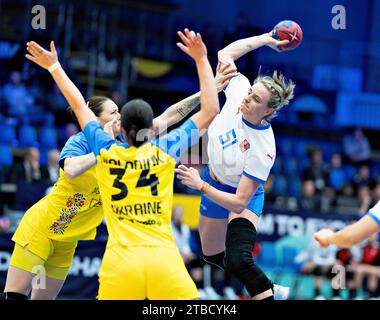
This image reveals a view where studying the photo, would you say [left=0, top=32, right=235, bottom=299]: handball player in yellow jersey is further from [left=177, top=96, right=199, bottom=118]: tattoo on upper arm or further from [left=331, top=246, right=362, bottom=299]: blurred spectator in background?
[left=331, top=246, right=362, bottom=299]: blurred spectator in background

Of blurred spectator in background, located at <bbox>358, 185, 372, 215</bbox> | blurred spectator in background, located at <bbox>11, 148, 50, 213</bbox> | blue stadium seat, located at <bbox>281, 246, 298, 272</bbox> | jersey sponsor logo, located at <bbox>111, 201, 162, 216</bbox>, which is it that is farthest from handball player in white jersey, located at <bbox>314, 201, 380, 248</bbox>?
blurred spectator in background, located at <bbox>358, 185, 372, 215</bbox>

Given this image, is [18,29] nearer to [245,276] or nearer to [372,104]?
[372,104]

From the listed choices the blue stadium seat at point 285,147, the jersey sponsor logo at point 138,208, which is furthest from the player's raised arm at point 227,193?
the blue stadium seat at point 285,147

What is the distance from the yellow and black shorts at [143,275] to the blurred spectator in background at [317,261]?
824 cm

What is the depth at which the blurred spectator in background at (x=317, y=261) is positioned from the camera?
12734mm

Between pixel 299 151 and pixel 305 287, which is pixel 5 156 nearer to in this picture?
pixel 305 287

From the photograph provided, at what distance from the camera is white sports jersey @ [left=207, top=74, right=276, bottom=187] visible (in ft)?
20.1

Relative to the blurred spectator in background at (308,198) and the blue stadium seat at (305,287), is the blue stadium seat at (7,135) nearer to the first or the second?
the blurred spectator in background at (308,198)

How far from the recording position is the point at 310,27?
797 inches

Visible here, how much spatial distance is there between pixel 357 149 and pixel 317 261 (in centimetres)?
573

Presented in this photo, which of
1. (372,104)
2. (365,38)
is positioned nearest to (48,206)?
(372,104)

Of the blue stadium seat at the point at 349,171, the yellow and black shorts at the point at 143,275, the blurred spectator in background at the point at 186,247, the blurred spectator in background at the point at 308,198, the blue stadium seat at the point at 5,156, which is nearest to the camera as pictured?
the yellow and black shorts at the point at 143,275

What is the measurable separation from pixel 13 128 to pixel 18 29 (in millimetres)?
2953

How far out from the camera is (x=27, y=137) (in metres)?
14.7
